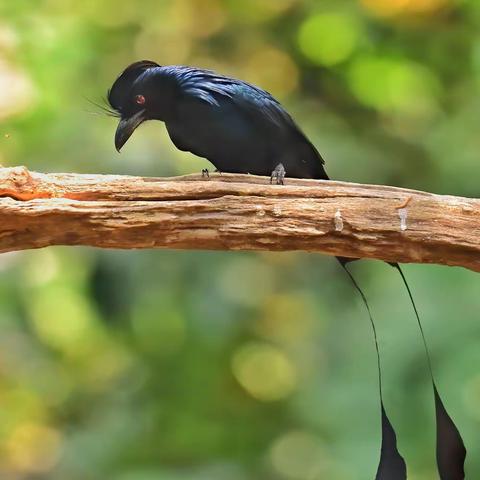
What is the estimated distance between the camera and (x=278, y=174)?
184cm

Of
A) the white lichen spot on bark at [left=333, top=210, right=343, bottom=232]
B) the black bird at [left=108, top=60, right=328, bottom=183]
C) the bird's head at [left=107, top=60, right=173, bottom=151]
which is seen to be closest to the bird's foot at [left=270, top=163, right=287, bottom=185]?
the black bird at [left=108, top=60, right=328, bottom=183]

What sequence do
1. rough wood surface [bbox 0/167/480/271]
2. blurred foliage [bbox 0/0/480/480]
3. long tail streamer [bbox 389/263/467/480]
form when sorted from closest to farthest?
rough wood surface [bbox 0/167/480/271], long tail streamer [bbox 389/263/467/480], blurred foliage [bbox 0/0/480/480]

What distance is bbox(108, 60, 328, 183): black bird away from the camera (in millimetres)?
1868

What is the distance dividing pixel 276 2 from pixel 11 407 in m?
1.77

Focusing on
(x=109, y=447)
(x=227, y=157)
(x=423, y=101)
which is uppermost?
(x=423, y=101)

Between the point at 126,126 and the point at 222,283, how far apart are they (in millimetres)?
1433

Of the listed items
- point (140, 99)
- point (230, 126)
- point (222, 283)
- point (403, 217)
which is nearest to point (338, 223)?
point (403, 217)

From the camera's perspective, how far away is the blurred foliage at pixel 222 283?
3.18 meters

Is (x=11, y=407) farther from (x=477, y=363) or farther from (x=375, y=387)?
(x=477, y=363)

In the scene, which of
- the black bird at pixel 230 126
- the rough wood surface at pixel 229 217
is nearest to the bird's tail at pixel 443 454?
the black bird at pixel 230 126

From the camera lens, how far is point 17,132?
10.3ft

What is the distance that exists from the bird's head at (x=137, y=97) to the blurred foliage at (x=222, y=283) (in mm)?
1079

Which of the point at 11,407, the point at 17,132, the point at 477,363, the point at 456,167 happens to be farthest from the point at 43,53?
the point at 477,363

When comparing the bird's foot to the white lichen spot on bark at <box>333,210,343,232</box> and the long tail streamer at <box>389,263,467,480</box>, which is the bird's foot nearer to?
the white lichen spot on bark at <box>333,210,343,232</box>
